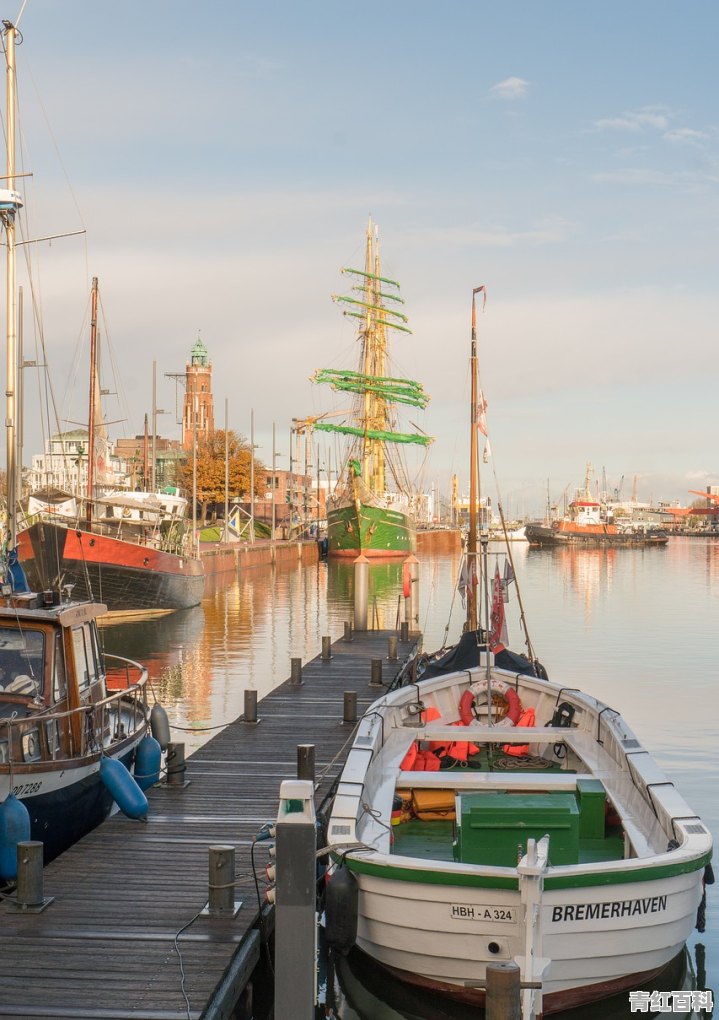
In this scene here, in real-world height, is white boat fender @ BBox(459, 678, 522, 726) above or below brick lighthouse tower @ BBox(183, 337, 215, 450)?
below

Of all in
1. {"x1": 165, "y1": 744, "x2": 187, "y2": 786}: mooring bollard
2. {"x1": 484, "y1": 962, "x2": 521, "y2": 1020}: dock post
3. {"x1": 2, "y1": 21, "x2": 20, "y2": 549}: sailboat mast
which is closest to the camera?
{"x1": 484, "y1": 962, "x2": 521, "y2": 1020}: dock post

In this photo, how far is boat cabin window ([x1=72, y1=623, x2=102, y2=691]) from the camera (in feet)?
44.3

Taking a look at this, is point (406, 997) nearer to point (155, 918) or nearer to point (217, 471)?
point (155, 918)

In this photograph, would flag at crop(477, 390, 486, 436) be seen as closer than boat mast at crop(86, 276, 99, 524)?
Yes

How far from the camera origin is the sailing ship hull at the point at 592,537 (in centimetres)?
15788

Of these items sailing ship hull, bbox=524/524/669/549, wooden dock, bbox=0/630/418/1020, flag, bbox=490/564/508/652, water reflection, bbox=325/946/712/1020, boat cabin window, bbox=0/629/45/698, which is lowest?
sailing ship hull, bbox=524/524/669/549

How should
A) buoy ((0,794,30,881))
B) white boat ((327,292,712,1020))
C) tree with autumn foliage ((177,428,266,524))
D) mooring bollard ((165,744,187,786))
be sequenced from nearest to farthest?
white boat ((327,292,712,1020))
buoy ((0,794,30,881))
mooring bollard ((165,744,187,786))
tree with autumn foliage ((177,428,266,524))

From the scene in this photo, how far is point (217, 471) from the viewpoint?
344ft

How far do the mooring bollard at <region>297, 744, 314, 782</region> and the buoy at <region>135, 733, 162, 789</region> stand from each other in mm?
1937

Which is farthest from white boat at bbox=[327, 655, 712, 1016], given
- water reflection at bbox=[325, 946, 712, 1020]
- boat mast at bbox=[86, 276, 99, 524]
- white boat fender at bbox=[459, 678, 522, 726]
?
boat mast at bbox=[86, 276, 99, 524]

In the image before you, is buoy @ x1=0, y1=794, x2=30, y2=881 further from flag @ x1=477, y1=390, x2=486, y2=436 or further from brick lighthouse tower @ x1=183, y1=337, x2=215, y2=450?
brick lighthouse tower @ x1=183, y1=337, x2=215, y2=450

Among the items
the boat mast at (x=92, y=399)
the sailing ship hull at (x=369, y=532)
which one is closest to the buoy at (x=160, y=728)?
the boat mast at (x=92, y=399)

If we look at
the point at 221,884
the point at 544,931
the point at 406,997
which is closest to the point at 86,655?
the point at 221,884

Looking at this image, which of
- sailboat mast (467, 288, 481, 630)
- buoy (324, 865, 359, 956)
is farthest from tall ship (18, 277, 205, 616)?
buoy (324, 865, 359, 956)
